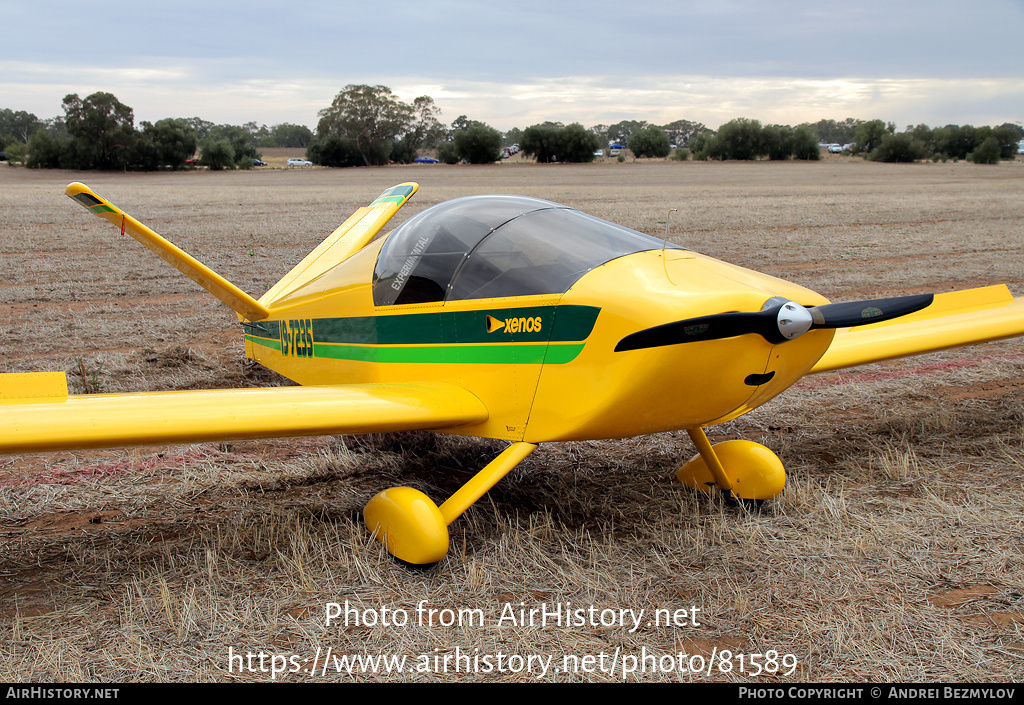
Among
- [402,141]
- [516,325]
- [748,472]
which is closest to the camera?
[516,325]

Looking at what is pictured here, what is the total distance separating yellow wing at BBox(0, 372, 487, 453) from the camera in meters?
3.18

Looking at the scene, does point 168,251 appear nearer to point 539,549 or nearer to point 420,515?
point 420,515

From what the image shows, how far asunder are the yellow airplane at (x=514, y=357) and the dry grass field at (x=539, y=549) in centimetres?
43

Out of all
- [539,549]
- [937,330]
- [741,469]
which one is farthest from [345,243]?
[937,330]

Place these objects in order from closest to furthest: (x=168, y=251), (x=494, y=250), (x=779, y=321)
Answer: (x=779, y=321) < (x=494, y=250) < (x=168, y=251)

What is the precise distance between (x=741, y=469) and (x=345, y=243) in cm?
386

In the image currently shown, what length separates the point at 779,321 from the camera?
3.11 m

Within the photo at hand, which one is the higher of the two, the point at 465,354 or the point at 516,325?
the point at 516,325

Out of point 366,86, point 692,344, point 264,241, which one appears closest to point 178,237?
point 264,241

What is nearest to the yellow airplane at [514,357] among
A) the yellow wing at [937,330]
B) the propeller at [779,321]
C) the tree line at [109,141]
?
the propeller at [779,321]

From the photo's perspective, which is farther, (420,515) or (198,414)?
(420,515)

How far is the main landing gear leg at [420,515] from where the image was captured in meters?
3.56

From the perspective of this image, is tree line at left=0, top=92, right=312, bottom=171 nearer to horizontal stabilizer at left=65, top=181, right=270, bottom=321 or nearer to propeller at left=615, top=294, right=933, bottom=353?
horizontal stabilizer at left=65, top=181, right=270, bottom=321
